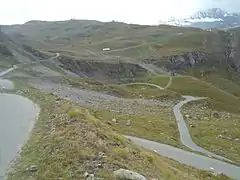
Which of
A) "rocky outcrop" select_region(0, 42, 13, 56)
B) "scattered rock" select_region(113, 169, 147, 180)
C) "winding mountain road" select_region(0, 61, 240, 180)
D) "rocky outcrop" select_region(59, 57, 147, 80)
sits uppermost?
"scattered rock" select_region(113, 169, 147, 180)

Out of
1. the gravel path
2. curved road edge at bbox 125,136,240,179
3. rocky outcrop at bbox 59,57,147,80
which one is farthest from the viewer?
A: rocky outcrop at bbox 59,57,147,80

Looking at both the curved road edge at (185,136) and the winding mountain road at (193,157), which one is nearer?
the winding mountain road at (193,157)

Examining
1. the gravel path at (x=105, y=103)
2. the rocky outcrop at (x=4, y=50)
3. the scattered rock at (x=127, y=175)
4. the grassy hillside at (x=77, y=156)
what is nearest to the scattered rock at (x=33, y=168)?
the grassy hillside at (x=77, y=156)

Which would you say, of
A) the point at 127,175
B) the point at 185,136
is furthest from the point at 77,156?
the point at 185,136

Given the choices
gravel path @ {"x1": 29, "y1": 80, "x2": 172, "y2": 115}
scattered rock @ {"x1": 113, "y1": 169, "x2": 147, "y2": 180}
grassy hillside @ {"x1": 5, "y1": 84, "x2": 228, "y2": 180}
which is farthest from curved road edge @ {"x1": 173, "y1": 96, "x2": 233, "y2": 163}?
scattered rock @ {"x1": 113, "y1": 169, "x2": 147, "y2": 180}

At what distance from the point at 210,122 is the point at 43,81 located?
47652mm

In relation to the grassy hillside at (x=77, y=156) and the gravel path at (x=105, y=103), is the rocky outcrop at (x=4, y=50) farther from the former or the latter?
the grassy hillside at (x=77, y=156)

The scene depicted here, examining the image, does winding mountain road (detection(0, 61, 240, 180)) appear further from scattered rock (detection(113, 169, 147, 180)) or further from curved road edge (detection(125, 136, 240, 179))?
scattered rock (detection(113, 169, 147, 180))

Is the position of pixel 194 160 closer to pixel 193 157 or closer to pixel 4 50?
pixel 193 157

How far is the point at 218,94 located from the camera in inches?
6319

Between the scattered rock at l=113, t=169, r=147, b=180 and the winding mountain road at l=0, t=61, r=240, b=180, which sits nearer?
the scattered rock at l=113, t=169, r=147, b=180

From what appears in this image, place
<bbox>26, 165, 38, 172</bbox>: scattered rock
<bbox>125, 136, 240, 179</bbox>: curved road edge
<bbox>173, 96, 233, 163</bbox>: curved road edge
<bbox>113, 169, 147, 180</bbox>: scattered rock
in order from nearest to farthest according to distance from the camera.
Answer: <bbox>113, 169, 147, 180</bbox>: scattered rock
<bbox>26, 165, 38, 172</bbox>: scattered rock
<bbox>125, 136, 240, 179</bbox>: curved road edge
<bbox>173, 96, 233, 163</bbox>: curved road edge

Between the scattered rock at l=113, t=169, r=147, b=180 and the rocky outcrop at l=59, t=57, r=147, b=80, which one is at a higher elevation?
the scattered rock at l=113, t=169, r=147, b=180

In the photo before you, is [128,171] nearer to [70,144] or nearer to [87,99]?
[70,144]
